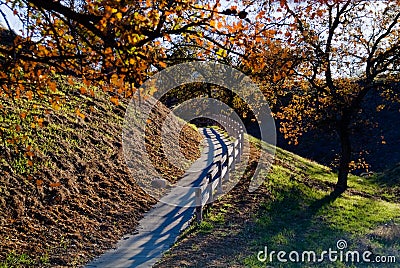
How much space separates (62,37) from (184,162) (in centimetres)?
1208

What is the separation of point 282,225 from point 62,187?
5.39 metres

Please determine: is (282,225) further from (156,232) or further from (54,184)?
(54,184)

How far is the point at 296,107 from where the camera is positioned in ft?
52.4

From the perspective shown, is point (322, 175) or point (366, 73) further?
point (322, 175)

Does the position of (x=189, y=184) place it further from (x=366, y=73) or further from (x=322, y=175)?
(x=322, y=175)

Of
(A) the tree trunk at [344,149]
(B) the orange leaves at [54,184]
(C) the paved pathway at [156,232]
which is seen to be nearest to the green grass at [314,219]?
(A) the tree trunk at [344,149]

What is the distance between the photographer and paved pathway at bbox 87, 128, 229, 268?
25.2ft

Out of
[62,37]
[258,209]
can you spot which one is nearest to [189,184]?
[258,209]

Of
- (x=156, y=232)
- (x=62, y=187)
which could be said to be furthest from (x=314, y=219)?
(x=62, y=187)

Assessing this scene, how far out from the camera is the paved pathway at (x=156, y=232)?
7.68m

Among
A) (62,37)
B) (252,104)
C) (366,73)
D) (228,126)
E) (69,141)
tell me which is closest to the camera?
(62,37)

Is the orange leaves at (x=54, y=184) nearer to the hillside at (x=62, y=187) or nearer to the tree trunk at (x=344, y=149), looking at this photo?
the hillside at (x=62, y=187)

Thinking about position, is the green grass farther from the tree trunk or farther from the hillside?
the hillside

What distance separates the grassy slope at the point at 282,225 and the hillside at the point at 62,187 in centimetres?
177
